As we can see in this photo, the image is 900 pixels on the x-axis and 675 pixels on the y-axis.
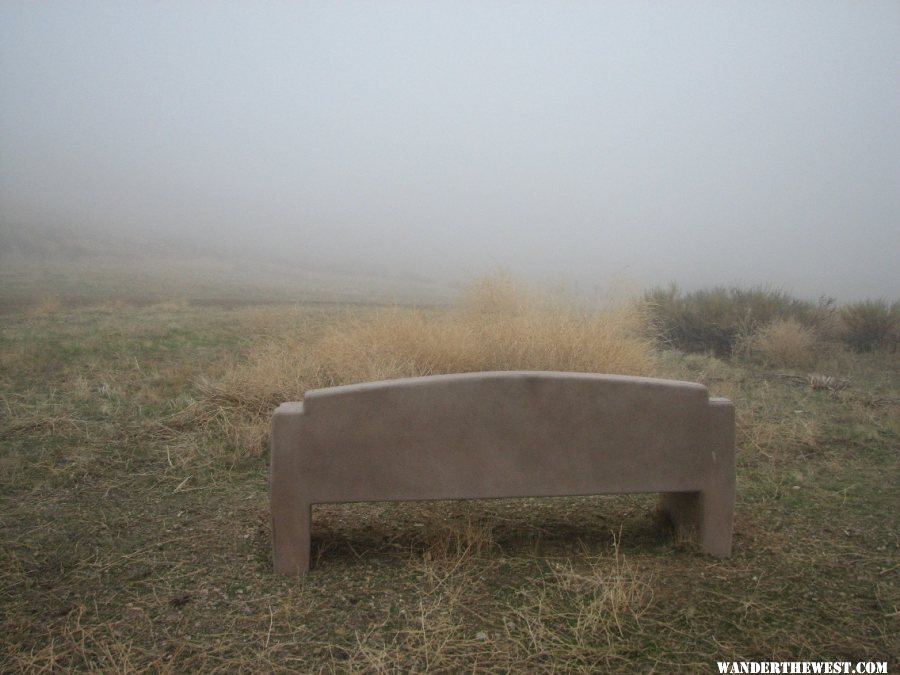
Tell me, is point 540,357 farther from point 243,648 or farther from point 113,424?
point 243,648

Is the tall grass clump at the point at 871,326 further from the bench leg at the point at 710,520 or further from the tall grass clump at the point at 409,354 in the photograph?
the bench leg at the point at 710,520

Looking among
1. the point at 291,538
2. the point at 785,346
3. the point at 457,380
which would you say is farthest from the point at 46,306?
the point at 785,346

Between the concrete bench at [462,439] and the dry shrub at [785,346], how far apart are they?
5.77 m

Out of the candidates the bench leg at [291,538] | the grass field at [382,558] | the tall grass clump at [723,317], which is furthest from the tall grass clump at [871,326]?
the bench leg at [291,538]

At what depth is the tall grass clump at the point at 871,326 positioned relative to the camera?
839cm

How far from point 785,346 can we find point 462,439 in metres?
6.40

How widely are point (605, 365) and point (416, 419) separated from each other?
11.1ft

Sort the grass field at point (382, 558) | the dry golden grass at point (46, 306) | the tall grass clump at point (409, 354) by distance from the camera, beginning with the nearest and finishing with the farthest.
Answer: the grass field at point (382, 558) → the tall grass clump at point (409, 354) → the dry golden grass at point (46, 306)

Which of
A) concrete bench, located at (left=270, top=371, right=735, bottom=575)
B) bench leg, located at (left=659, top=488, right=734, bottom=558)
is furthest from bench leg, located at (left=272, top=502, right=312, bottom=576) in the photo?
bench leg, located at (left=659, top=488, right=734, bottom=558)

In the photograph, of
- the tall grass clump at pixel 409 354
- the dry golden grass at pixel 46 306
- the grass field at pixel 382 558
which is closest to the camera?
the grass field at pixel 382 558

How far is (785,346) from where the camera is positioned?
7457mm

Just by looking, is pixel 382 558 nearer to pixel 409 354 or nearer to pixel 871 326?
pixel 409 354

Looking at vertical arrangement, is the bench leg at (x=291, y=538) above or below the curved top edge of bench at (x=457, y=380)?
below

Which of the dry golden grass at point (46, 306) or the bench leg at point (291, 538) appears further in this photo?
the dry golden grass at point (46, 306)
